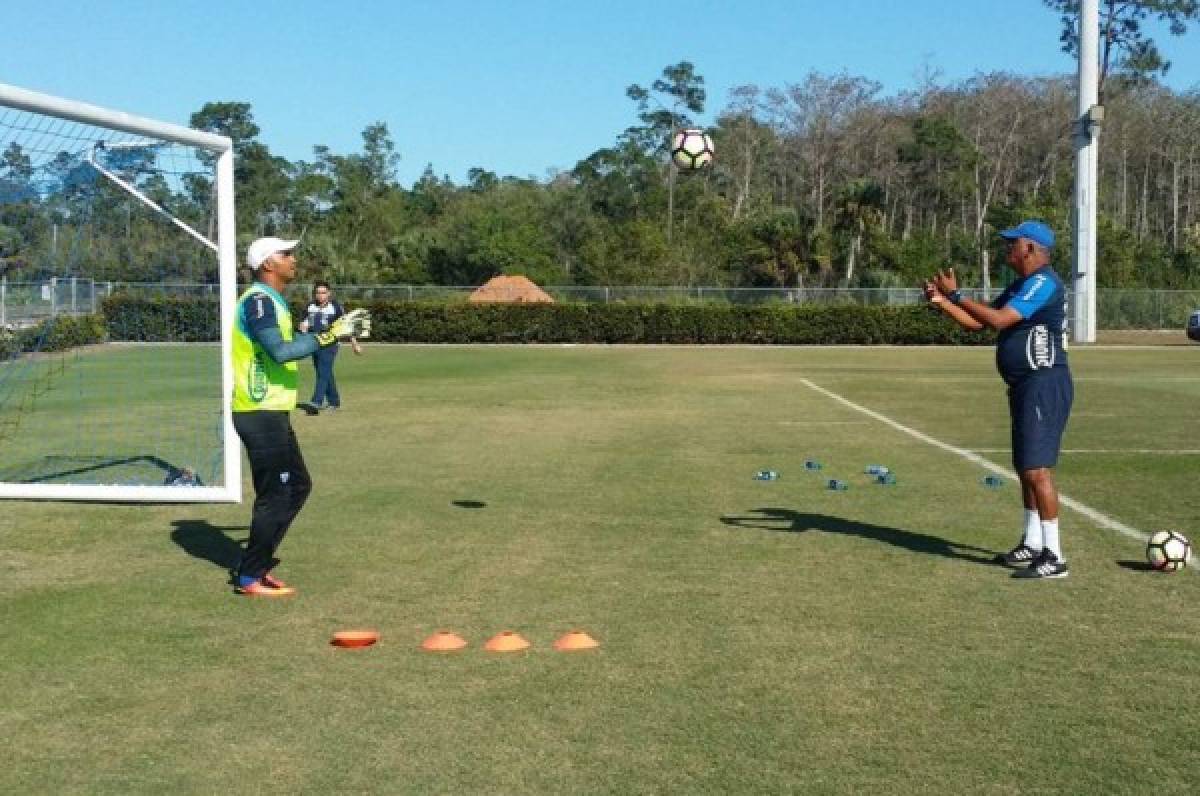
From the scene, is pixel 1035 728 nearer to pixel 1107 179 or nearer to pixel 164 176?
pixel 164 176

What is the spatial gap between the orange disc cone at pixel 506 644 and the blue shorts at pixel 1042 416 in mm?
3654

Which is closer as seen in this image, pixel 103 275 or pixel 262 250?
pixel 262 250

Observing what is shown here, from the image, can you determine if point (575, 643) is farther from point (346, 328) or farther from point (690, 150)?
point (690, 150)

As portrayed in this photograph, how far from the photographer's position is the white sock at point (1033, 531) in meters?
8.10

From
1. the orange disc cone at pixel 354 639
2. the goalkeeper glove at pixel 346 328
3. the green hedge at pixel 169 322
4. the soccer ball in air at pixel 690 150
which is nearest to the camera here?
the orange disc cone at pixel 354 639

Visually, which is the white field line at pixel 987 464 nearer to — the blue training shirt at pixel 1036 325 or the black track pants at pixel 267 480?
the blue training shirt at pixel 1036 325

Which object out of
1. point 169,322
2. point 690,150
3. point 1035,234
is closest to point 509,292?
point 169,322

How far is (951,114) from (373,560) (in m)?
90.3

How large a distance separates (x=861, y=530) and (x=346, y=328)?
4.30 meters

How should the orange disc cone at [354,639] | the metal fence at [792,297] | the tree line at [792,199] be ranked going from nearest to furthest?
the orange disc cone at [354,639] → the metal fence at [792,297] → the tree line at [792,199]

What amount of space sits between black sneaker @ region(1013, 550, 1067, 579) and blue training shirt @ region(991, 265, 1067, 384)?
116 cm

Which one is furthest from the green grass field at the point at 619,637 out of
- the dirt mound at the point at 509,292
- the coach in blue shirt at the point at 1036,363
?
the dirt mound at the point at 509,292

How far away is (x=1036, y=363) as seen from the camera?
7930 millimetres

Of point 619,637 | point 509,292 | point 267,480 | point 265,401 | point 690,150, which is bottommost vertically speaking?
point 619,637
